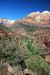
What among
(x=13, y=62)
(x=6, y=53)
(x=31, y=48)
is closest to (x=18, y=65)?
(x=13, y=62)

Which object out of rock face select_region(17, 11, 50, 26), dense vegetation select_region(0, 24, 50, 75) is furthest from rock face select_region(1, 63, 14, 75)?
rock face select_region(17, 11, 50, 26)

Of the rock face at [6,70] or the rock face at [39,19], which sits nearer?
the rock face at [6,70]

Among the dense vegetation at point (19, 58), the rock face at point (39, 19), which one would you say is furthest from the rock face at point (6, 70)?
the rock face at point (39, 19)

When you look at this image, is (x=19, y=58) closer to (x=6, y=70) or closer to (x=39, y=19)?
(x=6, y=70)

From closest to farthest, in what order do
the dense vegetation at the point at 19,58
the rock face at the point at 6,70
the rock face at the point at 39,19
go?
1. the rock face at the point at 6,70
2. the dense vegetation at the point at 19,58
3. the rock face at the point at 39,19

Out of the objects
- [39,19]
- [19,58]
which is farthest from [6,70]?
[39,19]

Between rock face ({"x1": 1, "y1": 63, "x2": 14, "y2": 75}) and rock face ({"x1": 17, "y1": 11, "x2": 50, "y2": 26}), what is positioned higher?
rock face ({"x1": 17, "y1": 11, "x2": 50, "y2": 26})

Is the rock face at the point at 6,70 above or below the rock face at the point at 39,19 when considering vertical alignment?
below

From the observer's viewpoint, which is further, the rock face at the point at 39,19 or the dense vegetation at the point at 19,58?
the rock face at the point at 39,19

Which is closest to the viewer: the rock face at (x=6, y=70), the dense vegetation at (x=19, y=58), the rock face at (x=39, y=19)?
the rock face at (x=6, y=70)

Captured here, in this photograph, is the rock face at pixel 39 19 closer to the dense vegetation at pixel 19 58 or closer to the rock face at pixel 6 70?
the dense vegetation at pixel 19 58

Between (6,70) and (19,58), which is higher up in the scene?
(19,58)

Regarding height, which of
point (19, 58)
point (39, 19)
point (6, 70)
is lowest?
point (6, 70)

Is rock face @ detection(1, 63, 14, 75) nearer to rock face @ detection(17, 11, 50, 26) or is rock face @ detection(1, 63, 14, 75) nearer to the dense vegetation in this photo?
the dense vegetation
